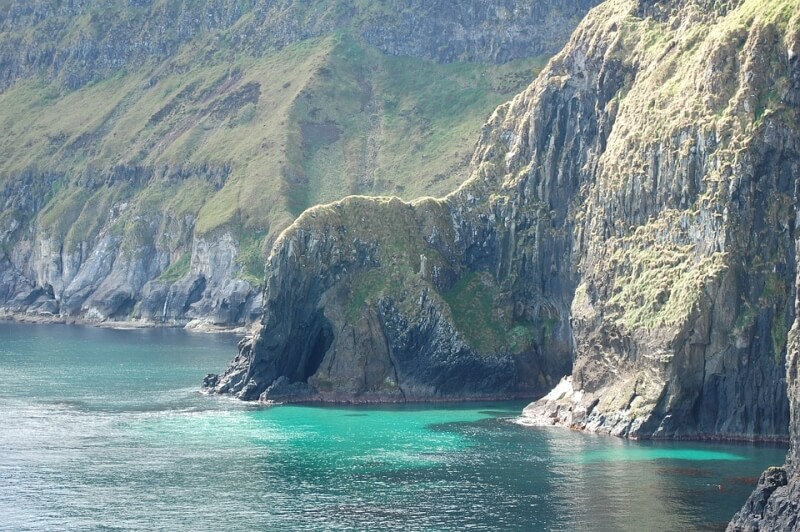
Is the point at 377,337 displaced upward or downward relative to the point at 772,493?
upward

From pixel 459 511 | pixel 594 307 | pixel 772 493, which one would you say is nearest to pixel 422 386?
pixel 594 307

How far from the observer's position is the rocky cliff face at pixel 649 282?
154 metres

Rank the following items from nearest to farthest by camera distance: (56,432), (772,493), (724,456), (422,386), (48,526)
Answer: (772,493)
(48,526)
(724,456)
(56,432)
(422,386)

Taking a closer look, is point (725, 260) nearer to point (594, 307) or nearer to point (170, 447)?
point (594, 307)

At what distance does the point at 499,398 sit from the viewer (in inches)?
7613

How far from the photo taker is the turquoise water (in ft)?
389

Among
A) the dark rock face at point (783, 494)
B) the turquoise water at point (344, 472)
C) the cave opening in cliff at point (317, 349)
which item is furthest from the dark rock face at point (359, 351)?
the dark rock face at point (783, 494)

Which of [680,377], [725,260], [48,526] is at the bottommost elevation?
[48,526]

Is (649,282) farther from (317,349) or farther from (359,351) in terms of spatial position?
(317,349)

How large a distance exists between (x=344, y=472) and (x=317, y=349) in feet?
202

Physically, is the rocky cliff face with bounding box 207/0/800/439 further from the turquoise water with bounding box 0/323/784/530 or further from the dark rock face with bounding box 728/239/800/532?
the dark rock face with bounding box 728/239/800/532

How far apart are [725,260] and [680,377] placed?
13.5 metres

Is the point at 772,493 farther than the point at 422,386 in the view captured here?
No

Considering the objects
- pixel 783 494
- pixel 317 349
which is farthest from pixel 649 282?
pixel 783 494
